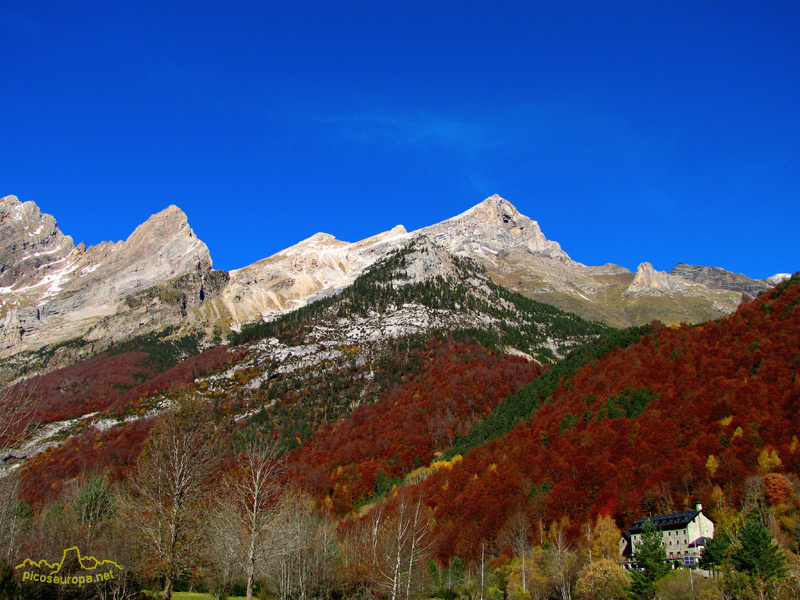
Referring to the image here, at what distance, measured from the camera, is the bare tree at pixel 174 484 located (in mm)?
26650

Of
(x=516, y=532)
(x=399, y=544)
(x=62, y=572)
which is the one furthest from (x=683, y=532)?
A: (x=62, y=572)

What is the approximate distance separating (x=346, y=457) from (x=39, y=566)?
258ft

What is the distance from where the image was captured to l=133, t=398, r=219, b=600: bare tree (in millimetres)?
Answer: 26650

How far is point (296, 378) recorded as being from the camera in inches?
5851

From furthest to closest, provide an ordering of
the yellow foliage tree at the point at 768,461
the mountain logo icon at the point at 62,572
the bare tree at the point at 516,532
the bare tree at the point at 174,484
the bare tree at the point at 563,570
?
the bare tree at the point at 516,532 < the yellow foliage tree at the point at 768,461 < the bare tree at the point at 563,570 < the mountain logo icon at the point at 62,572 < the bare tree at the point at 174,484

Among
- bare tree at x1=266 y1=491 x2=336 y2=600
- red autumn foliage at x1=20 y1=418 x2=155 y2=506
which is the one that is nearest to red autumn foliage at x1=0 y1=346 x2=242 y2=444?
red autumn foliage at x1=20 y1=418 x2=155 y2=506

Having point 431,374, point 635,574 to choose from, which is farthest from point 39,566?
point 431,374

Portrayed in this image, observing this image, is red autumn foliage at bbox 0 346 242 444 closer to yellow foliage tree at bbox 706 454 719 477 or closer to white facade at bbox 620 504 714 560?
white facade at bbox 620 504 714 560

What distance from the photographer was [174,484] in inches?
1093

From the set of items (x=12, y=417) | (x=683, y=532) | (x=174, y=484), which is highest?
(x=12, y=417)

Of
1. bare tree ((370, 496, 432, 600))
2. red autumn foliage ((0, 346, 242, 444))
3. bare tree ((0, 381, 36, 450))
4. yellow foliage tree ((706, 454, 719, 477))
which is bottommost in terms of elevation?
bare tree ((370, 496, 432, 600))

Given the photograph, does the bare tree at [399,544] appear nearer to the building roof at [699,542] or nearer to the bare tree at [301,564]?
the bare tree at [301,564]

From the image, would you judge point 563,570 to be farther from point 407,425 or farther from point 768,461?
point 407,425

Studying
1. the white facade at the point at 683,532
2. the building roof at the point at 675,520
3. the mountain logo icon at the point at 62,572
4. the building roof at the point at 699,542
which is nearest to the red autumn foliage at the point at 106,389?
the mountain logo icon at the point at 62,572
